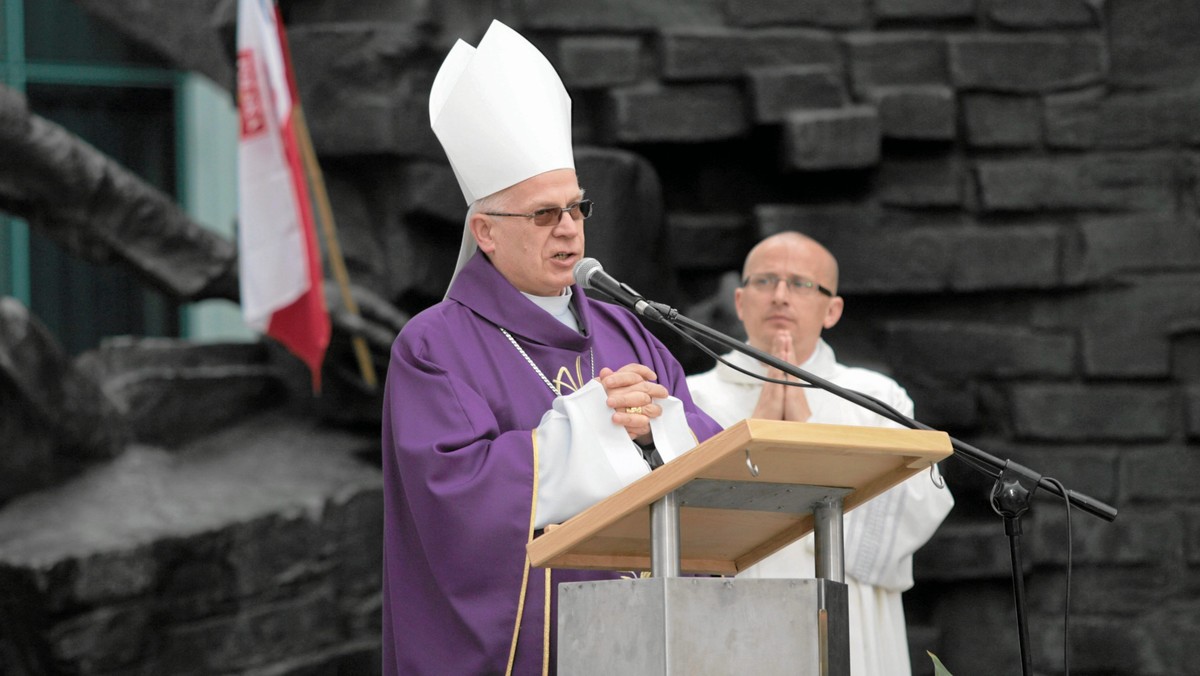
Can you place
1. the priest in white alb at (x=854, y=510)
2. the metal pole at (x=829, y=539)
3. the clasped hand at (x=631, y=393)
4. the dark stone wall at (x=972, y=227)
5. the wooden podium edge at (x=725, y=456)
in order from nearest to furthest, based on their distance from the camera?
the wooden podium edge at (x=725, y=456) < the metal pole at (x=829, y=539) < the clasped hand at (x=631, y=393) < the priest in white alb at (x=854, y=510) < the dark stone wall at (x=972, y=227)

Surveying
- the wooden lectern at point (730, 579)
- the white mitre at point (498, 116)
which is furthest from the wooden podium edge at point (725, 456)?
the white mitre at point (498, 116)

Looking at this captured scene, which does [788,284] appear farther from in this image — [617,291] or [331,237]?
[331,237]

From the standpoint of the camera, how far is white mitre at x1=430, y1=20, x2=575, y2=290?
9.75 ft

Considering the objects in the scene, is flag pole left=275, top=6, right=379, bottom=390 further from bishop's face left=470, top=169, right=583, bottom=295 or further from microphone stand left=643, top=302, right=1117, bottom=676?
microphone stand left=643, top=302, right=1117, bottom=676

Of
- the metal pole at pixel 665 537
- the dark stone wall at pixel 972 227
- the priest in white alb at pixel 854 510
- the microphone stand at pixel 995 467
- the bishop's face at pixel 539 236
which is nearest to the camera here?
the metal pole at pixel 665 537

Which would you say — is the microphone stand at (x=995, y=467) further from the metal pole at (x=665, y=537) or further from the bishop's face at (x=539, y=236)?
the bishop's face at (x=539, y=236)

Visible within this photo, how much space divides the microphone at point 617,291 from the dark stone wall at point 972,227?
264 centimetres

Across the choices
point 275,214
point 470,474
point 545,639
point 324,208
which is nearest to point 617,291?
point 470,474

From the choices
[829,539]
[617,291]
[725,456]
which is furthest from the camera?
[617,291]

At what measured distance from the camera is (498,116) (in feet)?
10.0

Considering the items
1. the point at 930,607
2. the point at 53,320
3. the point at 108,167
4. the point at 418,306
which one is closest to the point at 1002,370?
the point at 930,607

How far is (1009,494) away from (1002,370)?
115 inches

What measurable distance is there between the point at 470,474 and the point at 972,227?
126 inches

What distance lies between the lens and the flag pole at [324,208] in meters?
5.63
